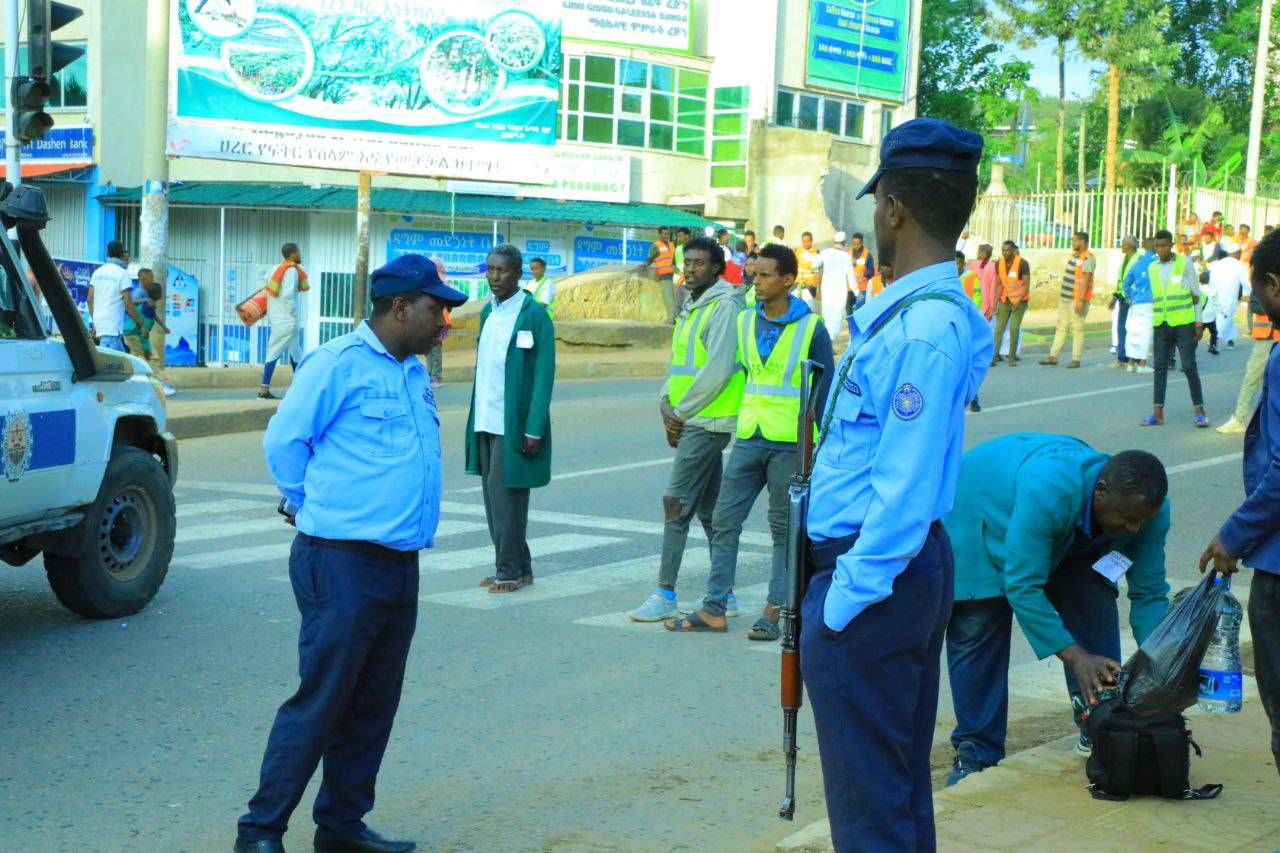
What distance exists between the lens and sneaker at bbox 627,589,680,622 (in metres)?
8.42

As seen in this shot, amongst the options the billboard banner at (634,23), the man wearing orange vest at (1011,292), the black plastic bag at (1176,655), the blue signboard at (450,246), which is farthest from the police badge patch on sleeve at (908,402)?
the billboard banner at (634,23)

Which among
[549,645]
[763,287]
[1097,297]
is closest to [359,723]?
[549,645]

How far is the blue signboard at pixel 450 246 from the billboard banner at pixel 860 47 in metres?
11.0

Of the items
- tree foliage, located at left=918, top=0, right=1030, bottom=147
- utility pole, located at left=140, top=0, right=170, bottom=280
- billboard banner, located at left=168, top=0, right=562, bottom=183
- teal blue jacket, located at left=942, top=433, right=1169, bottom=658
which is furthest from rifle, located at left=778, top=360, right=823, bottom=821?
tree foliage, located at left=918, top=0, right=1030, bottom=147

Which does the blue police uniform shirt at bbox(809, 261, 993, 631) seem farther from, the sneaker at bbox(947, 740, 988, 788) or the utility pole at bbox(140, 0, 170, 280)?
the utility pole at bbox(140, 0, 170, 280)

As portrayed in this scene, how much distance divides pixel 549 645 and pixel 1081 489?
3.50m

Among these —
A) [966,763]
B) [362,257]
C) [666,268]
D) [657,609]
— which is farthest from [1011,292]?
[966,763]

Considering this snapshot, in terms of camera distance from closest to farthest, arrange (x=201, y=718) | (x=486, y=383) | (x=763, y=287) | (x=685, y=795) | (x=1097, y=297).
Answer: (x=685, y=795), (x=201, y=718), (x=763, y=287), (x=486, y=383), (x=1097, y=297)

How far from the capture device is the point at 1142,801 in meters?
5.18

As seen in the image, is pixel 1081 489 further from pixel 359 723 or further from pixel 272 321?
pixel 272 321

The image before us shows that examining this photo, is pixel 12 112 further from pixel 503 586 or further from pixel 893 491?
pixel 893 491

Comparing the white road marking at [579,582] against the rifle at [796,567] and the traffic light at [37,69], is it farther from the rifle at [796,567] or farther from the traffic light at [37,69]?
the traffic light at [37,69]

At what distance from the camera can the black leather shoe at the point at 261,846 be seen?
4703mm

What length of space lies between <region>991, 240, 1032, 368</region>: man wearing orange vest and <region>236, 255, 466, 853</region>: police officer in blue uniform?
18951 millimetres
